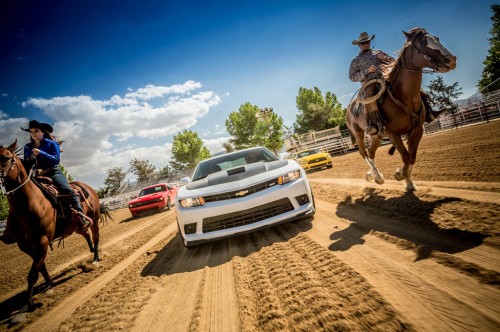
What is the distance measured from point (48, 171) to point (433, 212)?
6581 millimetres

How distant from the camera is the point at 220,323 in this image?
1783mm

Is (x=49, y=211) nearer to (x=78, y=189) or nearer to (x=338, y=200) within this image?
(x=78, y=189)

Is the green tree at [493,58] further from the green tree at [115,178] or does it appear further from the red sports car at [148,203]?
the green tree at [115,178]

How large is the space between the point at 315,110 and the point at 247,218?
5316cm

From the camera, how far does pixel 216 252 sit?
341cm

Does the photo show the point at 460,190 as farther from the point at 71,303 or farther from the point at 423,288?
the point at 71,303

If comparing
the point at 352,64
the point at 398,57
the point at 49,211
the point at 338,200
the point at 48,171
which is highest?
the point at 352,64

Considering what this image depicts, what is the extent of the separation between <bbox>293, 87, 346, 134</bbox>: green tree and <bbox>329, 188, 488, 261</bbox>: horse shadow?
49619 mm

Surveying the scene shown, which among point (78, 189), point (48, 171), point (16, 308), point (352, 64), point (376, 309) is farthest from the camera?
point (352, 64)

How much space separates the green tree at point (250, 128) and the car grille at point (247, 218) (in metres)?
42.9

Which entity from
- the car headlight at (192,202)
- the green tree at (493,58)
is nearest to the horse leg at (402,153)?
the car headlight at (192,202)

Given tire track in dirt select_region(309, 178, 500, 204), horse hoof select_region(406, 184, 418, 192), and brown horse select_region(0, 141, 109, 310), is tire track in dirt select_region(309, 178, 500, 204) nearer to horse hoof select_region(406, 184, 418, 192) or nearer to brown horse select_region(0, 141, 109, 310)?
horse hoof select_region(406, 184, 418, 192)

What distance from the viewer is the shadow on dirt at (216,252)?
311 cm

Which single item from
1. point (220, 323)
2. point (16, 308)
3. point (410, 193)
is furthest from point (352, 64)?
point (16, 308)
